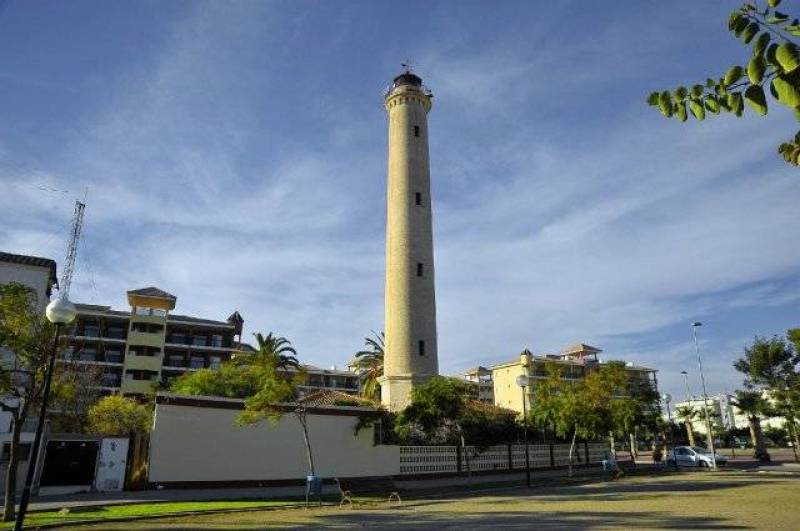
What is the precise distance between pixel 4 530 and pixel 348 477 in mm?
16540

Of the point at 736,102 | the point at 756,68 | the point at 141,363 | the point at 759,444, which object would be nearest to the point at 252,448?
the point at 736,102

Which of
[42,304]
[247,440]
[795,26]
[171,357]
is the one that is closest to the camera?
[795,26]

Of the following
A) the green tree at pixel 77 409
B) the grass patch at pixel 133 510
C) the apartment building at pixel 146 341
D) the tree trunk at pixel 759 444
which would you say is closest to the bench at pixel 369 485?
the grass patch at pixel 133 510

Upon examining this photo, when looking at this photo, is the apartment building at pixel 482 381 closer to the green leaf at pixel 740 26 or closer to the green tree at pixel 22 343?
the green tree at pixel 22 343

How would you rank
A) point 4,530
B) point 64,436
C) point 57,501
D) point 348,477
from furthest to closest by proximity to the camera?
1. point 348,477
2. point 64,436
3. point 57,501
4. point 4,530

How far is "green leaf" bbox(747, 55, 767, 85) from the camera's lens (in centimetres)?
298

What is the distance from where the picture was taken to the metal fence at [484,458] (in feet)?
96.4

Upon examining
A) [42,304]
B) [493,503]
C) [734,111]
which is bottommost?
[493,503]

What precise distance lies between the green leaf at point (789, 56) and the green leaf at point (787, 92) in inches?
4.6

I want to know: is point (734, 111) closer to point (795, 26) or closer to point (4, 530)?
point (795, 26)

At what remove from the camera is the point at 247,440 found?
25.0m

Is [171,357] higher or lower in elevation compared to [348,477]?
higher

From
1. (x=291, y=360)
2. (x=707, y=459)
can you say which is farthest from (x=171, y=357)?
(x=707, y=459)

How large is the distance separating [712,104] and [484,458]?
31163 mm
